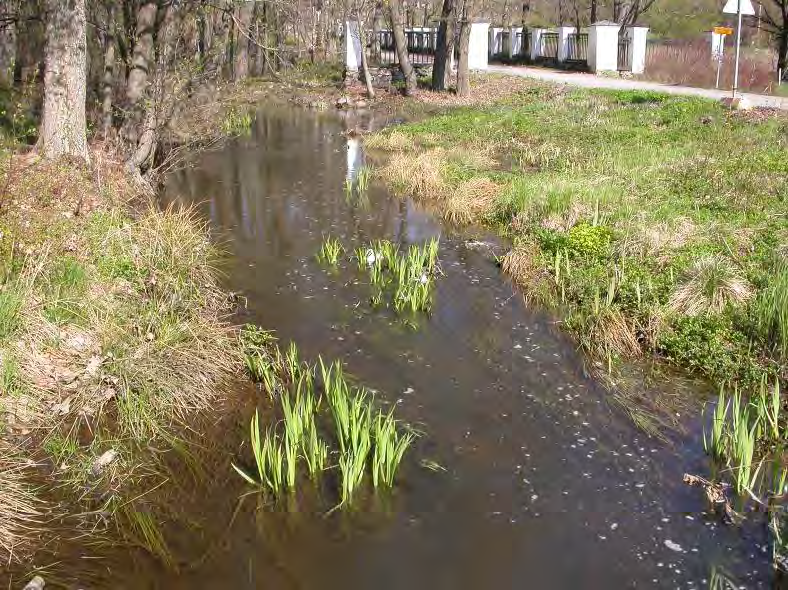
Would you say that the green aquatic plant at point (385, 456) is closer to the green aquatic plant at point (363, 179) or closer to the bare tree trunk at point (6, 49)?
the green aquatic plant at point (363, 179)

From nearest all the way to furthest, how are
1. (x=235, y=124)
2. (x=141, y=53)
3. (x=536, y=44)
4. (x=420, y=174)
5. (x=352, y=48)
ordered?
(x=141, y=53)
(x=420, y=174)
(x=235, y=124)
(x=352, y=48)
(x=536, y=44)

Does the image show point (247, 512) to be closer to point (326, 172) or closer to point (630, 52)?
point (326, 172)

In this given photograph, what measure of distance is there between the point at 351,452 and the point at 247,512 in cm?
78

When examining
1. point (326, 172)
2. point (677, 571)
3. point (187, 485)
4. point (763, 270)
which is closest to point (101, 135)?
point (326, 172)

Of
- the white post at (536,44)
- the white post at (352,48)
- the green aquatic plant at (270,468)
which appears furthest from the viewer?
the white post at (536,44)

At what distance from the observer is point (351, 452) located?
5.59 meters

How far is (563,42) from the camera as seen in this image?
34812mm

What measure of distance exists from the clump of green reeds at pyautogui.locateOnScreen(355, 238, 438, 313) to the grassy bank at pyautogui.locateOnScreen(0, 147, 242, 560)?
1.80m

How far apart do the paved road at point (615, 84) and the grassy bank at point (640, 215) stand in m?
2.36

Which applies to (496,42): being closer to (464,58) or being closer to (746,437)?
(464,58)

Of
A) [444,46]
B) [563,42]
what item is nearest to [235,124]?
[444,46]

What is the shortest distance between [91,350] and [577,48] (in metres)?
30.9

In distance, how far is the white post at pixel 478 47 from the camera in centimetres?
3459

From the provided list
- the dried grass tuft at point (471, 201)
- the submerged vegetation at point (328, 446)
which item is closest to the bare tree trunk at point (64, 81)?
the dried grass tuft at point (471, 201)
